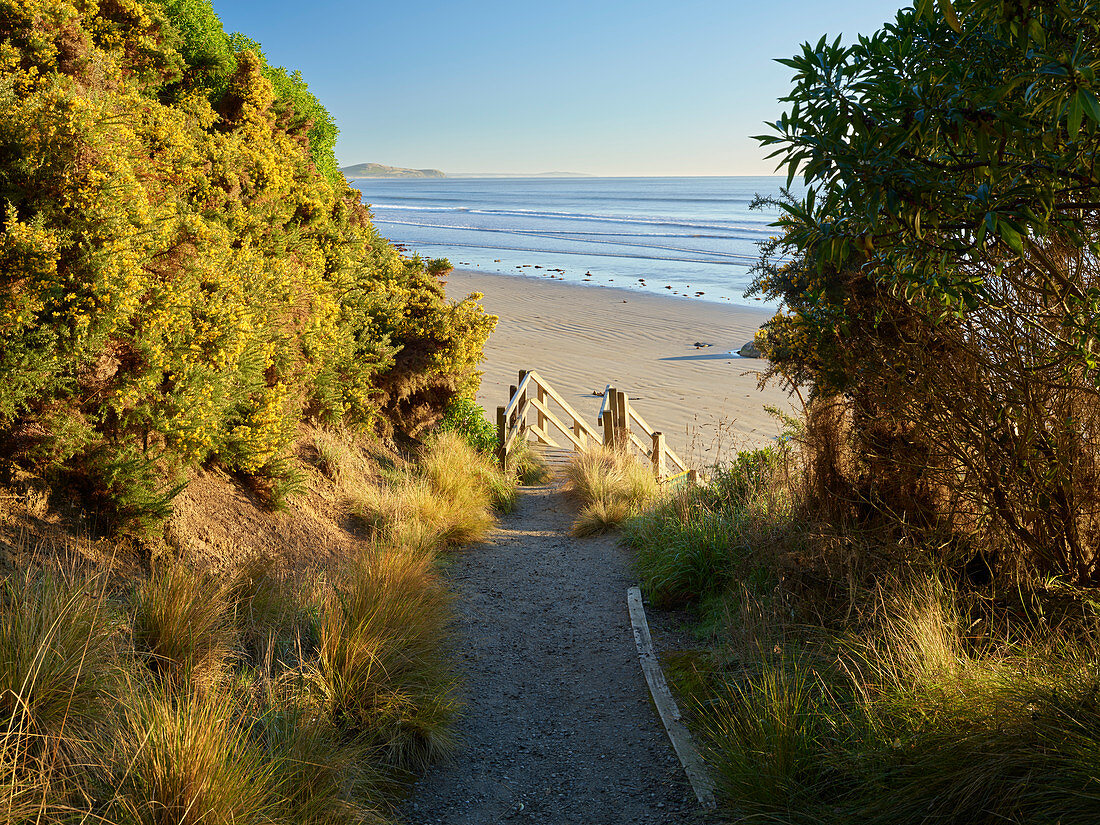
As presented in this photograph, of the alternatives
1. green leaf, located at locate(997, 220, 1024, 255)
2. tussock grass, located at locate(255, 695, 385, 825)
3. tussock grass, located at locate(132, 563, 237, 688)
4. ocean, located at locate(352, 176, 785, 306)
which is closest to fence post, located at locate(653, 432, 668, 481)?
tussock grass, located at locate(132, 563, 237, 688)

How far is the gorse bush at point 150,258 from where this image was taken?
460 centimetres

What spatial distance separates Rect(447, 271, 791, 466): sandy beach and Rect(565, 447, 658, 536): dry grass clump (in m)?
1.46

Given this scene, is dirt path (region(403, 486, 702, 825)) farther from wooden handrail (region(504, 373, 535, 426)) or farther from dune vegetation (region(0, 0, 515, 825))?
wooden handrail (region(504, 373, 535, 426))

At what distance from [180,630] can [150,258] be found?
8.89ft

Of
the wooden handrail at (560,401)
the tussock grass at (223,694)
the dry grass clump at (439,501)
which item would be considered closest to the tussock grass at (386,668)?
the tussock grass at (223,694)

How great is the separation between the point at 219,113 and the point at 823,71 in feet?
23.1

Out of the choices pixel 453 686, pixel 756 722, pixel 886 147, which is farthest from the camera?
pixel 453 686

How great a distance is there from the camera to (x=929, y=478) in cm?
491

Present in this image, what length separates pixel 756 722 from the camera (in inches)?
146

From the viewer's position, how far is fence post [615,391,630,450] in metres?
12.2

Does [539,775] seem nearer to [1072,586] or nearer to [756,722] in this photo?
[756,722]

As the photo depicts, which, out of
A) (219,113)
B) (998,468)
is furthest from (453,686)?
(219,113)

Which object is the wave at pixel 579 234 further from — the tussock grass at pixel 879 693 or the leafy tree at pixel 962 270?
the tussock grass at pixel 879 693

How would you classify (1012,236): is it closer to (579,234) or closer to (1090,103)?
(1090,103)
